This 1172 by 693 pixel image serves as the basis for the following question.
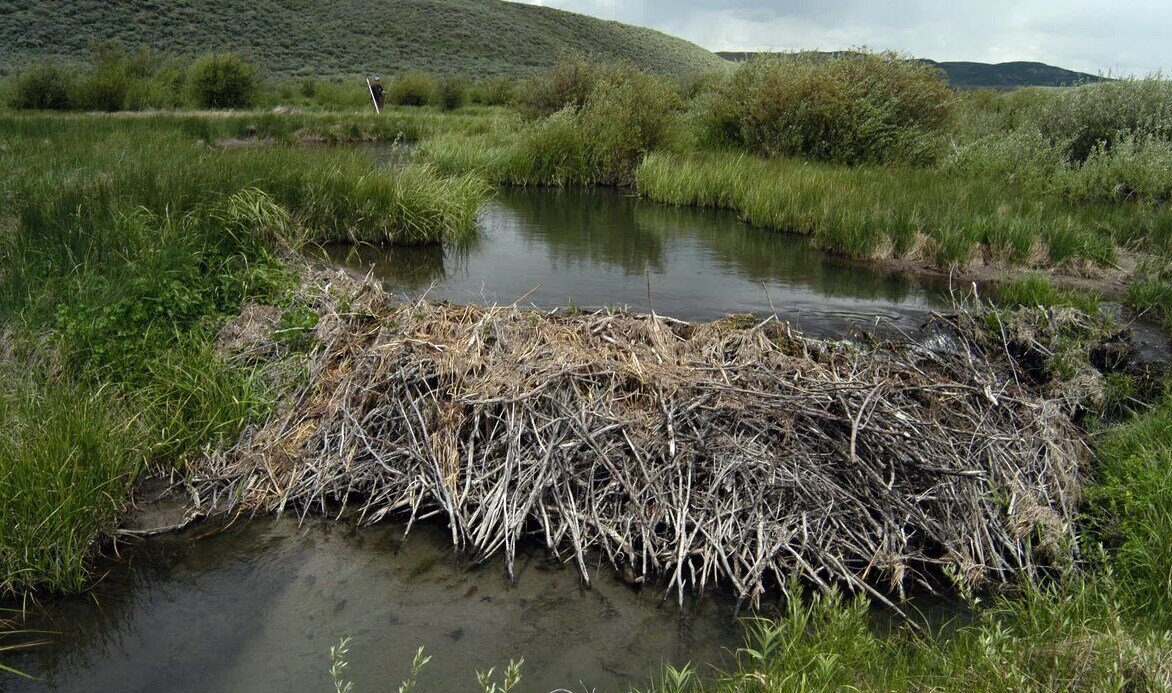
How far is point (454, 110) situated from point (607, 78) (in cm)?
1510

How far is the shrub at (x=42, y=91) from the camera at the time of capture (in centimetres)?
2195

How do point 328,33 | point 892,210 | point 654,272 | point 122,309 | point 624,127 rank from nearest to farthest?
point 122,309 → point 654,272 → point 892,210 → point 624,127 → point 328,33

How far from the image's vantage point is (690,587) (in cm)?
422

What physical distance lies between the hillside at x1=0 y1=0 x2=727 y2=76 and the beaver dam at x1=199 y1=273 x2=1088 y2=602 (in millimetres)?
36282

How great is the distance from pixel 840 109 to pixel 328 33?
159ft

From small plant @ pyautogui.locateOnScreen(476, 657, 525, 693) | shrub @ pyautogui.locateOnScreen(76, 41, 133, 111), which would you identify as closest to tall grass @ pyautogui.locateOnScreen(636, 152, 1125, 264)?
small plant @ pyautogui.locateOnScreen(476, 657, 525, 693)

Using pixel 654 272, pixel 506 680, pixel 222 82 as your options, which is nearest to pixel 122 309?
pixel 506 680

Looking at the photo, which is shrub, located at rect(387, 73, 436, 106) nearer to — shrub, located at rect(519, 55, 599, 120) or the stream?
shrub, located at rect(519, 55, 599, 120)

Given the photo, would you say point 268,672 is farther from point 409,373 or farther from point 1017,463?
point 1017,463

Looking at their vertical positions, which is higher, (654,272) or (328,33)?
(328,33)

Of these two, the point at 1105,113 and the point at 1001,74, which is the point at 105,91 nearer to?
the point at 1105,113

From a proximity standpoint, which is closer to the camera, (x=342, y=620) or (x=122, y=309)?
(x=342, y=620)

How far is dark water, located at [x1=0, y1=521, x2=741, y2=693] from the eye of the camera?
11.4 feet

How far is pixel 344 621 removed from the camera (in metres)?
3.85
